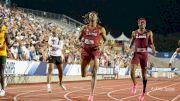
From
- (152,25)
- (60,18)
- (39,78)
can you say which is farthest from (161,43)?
(39,78)

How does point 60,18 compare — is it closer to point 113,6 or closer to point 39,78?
point 39,78

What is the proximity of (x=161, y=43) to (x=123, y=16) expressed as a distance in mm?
8279

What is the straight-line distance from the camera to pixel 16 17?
35.4 meters

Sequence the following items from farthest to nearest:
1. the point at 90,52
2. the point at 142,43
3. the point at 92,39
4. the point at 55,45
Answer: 1. the point at 55,45
2. the point at 142,43
3. the point at 90,52
4. the point at 92,39

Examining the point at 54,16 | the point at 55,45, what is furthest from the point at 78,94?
the point at 54,16

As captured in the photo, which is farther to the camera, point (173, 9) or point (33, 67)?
point (173, 9)

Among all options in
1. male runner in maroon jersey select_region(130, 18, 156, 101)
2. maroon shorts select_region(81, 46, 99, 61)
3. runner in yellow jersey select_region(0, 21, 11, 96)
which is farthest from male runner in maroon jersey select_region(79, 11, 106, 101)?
runner in yellow jersey select_region(0, 21, 11, 96)

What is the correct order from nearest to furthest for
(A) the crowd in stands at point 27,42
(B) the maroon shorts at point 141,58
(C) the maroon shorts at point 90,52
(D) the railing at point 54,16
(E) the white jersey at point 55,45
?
(C) the maroon shorts at point 90,52
(B) the maroon shorts at point 141,58
(E) the white jersey at point 55,45
(A) the crowd in stands at point 27,42
(D) the railing at point 54,16

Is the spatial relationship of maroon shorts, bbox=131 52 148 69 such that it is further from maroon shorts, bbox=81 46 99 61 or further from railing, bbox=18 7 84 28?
railing, bbox=18 7 84 28

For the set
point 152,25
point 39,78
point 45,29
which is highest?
point 152,25

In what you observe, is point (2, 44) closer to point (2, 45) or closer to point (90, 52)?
point (2, 45)

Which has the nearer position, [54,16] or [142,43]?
[142,43]

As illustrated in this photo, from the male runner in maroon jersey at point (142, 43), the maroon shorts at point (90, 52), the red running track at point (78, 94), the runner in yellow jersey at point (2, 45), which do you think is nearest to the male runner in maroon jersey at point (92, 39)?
the maroon shorts at point (90, 52)

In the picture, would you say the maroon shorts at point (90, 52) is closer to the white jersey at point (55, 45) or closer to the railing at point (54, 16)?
the white jersey at point (55, 45)
